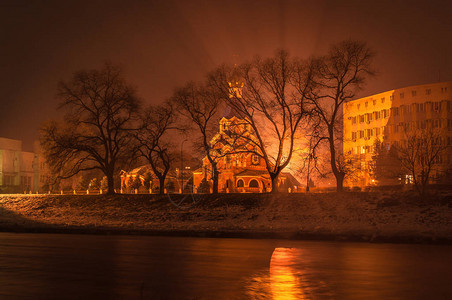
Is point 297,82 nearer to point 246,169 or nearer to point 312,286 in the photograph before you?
point 312,286

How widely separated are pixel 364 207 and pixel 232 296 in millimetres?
26705

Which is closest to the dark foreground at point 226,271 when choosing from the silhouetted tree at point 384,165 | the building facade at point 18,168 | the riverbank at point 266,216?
the riverbank at point 266,216

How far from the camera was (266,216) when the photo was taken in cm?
3812

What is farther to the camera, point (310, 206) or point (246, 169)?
point (246, 169)

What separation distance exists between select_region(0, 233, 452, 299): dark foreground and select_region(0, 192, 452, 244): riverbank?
4.67 m

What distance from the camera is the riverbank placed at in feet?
91.4

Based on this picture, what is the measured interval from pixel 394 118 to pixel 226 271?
95926 millimetres

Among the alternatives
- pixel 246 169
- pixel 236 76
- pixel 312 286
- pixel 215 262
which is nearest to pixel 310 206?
pixel 236 76

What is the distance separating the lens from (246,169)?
9312 cm

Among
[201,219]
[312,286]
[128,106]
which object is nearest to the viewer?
[312,286]

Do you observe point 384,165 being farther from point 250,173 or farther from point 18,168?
point 18,168

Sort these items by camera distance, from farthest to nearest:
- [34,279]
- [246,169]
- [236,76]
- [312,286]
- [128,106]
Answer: [246,169] → [128,106] → [236,76] → [34,279] → [312,286]

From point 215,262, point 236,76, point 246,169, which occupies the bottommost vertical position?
point 215,262

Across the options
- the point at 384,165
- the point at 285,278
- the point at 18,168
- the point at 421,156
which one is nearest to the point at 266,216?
the point at 421,156
